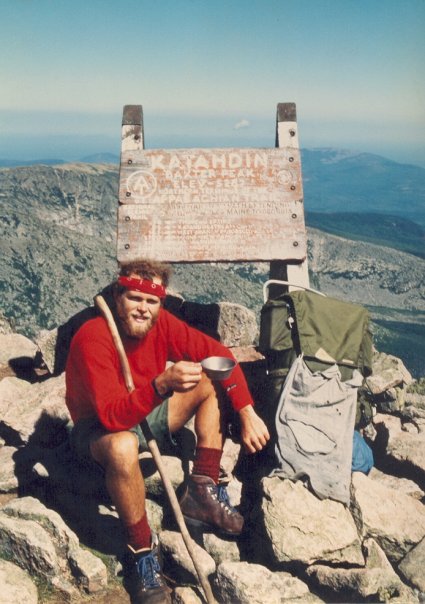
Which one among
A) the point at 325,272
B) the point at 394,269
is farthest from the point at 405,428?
the point at 394,269

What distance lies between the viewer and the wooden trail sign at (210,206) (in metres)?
8.31

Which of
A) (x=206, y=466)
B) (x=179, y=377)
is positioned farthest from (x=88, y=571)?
(x=179, y=377)

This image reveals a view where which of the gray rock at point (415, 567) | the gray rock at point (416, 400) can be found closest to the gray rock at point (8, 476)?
the gray rock at point (415, 567)

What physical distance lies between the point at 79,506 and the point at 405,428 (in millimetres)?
5340

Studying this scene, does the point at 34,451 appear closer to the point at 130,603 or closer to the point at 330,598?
the point at 130,603

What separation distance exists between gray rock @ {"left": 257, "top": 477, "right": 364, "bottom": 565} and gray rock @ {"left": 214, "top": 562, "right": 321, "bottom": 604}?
32 centimetres

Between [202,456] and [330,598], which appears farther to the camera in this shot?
[202,456]

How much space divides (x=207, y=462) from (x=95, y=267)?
156ft

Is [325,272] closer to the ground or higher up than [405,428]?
closer to the ground

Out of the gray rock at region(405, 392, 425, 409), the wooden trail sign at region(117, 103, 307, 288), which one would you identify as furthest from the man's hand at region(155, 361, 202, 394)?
the gray rock at region(405, 392, 425, 409)

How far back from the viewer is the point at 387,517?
5852 mm

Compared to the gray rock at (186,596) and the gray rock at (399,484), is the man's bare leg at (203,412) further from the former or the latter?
the gray rock at (399,484)

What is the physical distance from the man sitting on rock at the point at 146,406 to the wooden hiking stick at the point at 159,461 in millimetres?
104

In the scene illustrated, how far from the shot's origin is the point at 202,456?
18.4ft
